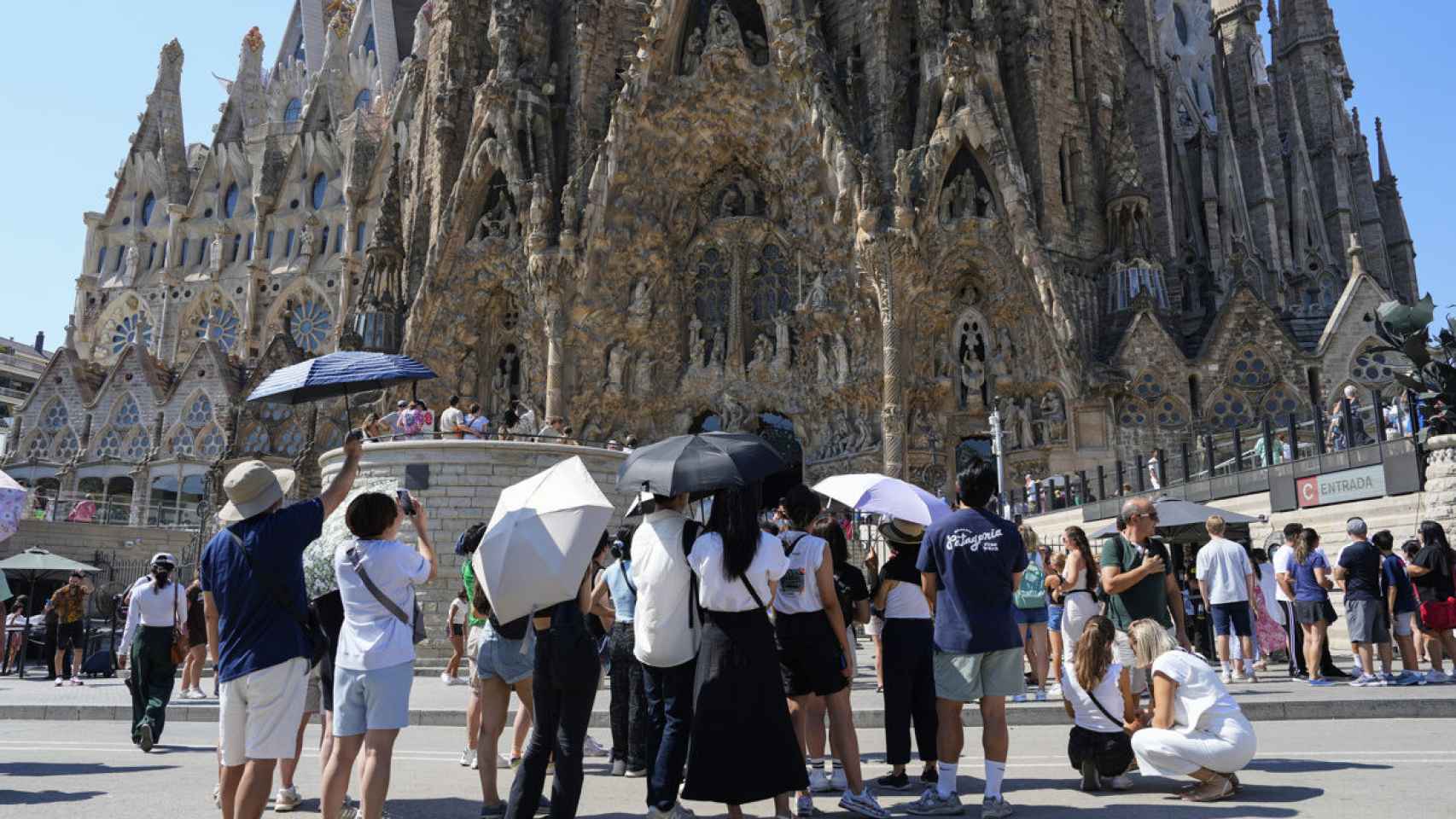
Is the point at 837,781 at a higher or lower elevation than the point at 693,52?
lower

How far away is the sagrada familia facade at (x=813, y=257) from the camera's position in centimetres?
2709

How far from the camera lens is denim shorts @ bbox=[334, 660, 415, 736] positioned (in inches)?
184

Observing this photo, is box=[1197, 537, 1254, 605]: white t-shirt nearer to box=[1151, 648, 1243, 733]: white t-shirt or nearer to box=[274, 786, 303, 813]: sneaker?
box=[1151, 648, 1243, 733]: white t-shirt

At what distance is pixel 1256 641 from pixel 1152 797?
27.3 ft

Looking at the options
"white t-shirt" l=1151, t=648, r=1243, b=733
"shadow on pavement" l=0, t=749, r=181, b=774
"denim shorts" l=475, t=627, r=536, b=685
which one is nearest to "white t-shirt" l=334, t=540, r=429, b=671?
"denim shorts" l=475, t=627, r=536, b=685

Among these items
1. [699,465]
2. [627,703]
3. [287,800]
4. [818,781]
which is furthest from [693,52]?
[287,800]

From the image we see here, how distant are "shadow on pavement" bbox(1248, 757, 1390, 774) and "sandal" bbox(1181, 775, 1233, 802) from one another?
3.06 feet

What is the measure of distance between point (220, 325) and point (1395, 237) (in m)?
51.0

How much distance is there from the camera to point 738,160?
31.7m

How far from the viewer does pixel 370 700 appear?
468cm

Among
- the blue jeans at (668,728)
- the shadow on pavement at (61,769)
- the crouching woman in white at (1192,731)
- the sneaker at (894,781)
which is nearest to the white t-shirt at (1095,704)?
the crouching woman in white at (1192,731)

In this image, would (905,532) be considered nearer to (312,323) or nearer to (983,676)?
(983,676)

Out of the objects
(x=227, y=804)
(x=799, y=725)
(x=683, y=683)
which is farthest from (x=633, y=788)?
(x=227, y=804)

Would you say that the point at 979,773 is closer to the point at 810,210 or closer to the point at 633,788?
the point at 633,788
